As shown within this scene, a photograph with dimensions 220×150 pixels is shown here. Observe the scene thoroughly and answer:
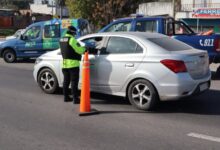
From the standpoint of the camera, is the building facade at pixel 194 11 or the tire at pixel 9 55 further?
the building facade at pixel 194 11

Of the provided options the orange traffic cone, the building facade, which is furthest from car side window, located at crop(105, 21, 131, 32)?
the building facade

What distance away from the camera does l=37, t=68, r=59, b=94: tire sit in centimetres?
972

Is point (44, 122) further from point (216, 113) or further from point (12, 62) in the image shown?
point (12, 62)

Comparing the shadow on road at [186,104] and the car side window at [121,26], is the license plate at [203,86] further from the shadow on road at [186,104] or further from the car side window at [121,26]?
the car side window at [121,26]

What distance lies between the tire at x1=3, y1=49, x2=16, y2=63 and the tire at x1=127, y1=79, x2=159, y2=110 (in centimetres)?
1144

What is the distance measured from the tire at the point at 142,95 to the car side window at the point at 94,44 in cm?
111

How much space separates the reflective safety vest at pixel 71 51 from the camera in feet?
28.1

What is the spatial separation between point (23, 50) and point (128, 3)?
25.4 metres

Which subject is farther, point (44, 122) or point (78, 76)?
point (78, 76)

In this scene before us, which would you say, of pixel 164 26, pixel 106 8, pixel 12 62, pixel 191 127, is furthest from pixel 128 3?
pixel 191 127

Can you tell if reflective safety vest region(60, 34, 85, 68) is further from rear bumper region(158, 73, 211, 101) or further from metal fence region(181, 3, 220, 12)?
metal fence region(181, 3, 220, 12)

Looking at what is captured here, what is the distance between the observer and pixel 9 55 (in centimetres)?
1889

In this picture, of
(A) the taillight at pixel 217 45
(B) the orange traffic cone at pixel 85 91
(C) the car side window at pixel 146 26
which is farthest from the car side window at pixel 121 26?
(B) the orange traffic cone at pixel 85 91

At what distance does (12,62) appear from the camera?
18.9 m
